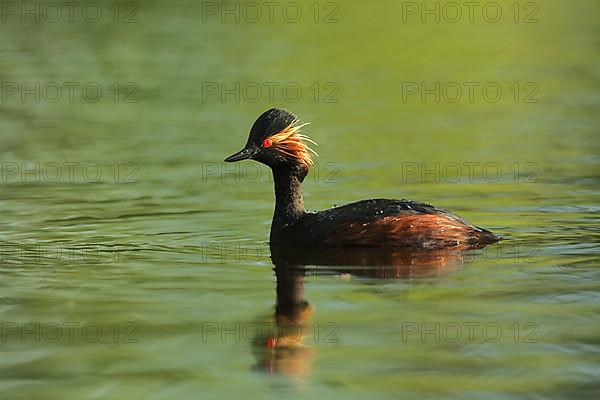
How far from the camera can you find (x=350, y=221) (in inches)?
427

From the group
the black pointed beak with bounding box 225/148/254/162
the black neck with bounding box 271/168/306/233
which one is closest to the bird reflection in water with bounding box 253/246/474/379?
the black neck with bounding box 271/168/306/233

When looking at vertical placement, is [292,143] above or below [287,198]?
above

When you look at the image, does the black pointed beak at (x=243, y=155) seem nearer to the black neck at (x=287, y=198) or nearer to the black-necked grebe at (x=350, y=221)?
the black-necked grebe at (x=350, y=221)

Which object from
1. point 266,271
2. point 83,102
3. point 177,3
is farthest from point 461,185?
point 177,3

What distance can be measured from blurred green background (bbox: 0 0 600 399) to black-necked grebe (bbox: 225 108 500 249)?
1.24 ft

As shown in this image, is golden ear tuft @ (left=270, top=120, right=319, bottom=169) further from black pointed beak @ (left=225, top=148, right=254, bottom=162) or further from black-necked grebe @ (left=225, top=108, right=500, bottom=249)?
black pointed beak @ (left=225, top=148, right=254, bottom=162)

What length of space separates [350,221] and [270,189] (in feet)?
12.7

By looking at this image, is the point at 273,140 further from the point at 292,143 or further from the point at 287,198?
the point at 287,198

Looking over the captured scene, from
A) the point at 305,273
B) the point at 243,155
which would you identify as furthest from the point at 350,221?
the point at 243,155

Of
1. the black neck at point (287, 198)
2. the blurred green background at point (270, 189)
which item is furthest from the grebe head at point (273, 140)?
the blurred green background at point (270, 189)

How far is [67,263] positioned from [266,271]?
1781mm

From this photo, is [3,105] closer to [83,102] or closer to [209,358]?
[83,102]

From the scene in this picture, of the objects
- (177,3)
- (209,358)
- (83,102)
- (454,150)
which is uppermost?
(177,3)

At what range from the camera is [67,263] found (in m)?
10.6
